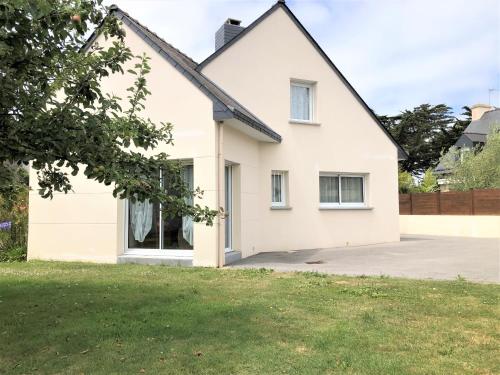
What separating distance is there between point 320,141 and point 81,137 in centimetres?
1126

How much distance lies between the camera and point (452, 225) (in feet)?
72.5

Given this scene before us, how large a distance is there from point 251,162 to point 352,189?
4.53m

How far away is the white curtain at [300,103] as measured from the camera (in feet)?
48.9

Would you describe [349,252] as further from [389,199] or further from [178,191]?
[178,191]

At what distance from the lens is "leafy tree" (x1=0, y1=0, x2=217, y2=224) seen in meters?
4.04

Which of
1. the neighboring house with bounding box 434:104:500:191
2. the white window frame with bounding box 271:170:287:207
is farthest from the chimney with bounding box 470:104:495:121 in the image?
the white window frame with bounding box 271:170:287:207

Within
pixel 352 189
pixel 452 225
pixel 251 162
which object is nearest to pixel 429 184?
pixel 452 225

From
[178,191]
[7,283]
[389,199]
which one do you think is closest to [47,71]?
[178,191]

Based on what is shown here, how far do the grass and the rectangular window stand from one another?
285 inches

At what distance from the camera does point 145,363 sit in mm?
4457

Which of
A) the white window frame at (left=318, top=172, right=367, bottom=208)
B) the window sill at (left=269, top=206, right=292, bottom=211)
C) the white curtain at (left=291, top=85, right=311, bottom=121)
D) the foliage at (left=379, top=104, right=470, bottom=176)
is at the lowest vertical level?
the window sill at (left=269, top=206, right=292, bottom=211)

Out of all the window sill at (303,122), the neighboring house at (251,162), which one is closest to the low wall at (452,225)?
the neighboring house at (251,162)

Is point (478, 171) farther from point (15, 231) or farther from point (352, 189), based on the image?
point (15, 231)

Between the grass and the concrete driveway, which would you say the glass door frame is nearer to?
the concrete driveway
